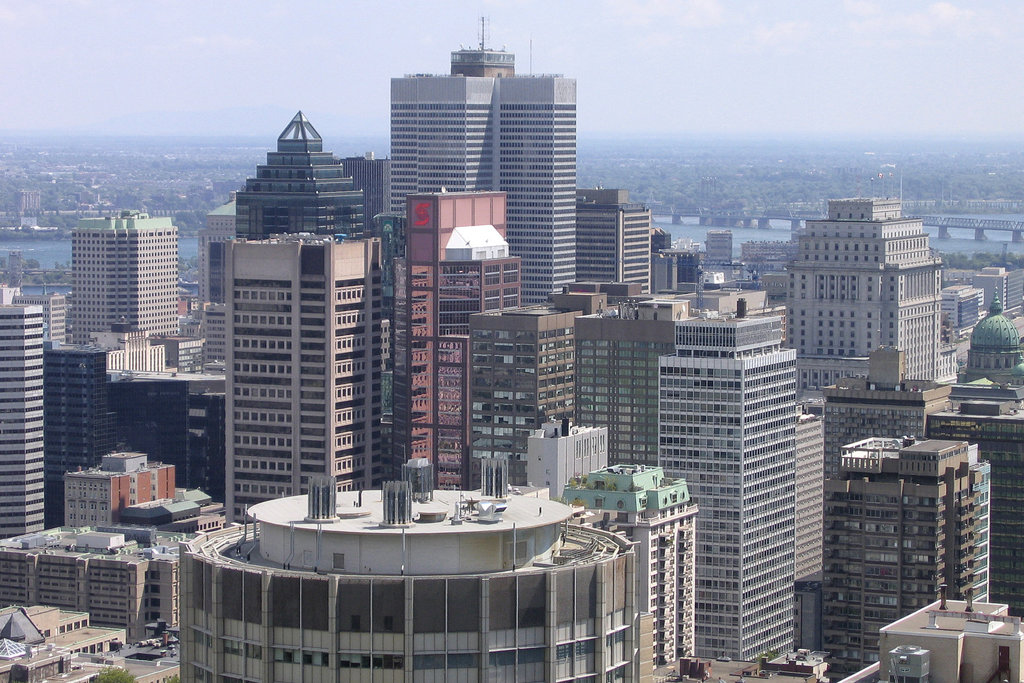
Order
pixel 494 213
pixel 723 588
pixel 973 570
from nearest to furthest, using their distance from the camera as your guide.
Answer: pixel 973 570 < pixel 723 588 < pixel 494 213

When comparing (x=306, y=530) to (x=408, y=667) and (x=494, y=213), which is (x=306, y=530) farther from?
(x=494, y=213)

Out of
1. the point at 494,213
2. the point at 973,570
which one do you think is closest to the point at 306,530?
the point at 973,570

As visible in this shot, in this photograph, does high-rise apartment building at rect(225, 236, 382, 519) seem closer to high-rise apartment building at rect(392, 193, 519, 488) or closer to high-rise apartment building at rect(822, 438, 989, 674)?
high-rise apartment building at rect(392, 193, 519, 488)

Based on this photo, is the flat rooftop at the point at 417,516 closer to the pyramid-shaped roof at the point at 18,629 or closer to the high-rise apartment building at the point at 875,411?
the pyramid-shaped roof at the point at 18,629

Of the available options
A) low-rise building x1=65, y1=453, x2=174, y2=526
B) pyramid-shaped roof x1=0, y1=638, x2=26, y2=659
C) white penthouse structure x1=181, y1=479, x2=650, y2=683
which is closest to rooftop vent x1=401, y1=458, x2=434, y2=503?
white penthouse structure x1=181, y1=479, x2=650, y2=683

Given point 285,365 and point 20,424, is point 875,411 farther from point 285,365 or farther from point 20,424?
point 20,424
